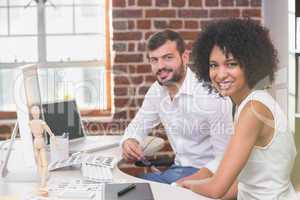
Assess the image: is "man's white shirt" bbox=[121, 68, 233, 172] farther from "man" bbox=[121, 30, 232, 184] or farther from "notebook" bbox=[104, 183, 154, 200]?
"notebook" bbox=[104, 183, 154, 200]

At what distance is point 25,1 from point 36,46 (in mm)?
282

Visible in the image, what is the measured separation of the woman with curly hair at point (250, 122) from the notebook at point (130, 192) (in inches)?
7.5

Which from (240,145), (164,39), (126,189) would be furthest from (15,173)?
(164,39)

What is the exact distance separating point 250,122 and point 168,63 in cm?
111

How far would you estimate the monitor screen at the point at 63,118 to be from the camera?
2.35m

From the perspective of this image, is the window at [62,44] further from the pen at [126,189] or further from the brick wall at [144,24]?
the pen at [126,189]

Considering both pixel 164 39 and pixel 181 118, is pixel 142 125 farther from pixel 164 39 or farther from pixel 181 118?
pixel 164 39

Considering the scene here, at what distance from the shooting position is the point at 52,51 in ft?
10.2

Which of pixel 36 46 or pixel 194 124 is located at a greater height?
pixel 36 46

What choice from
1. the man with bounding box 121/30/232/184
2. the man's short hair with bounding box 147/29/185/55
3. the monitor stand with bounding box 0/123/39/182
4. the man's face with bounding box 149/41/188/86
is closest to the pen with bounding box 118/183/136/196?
the monitor stand with bounding box 0/123/39/182

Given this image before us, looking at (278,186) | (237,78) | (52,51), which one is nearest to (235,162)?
(278,186)

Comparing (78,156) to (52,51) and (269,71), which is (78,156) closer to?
(269,71)

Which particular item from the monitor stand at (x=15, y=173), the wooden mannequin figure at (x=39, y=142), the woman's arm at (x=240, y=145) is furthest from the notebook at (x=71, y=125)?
the woman's arm at (x=240, y=145)

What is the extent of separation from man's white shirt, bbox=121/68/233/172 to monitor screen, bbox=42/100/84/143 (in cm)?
26
